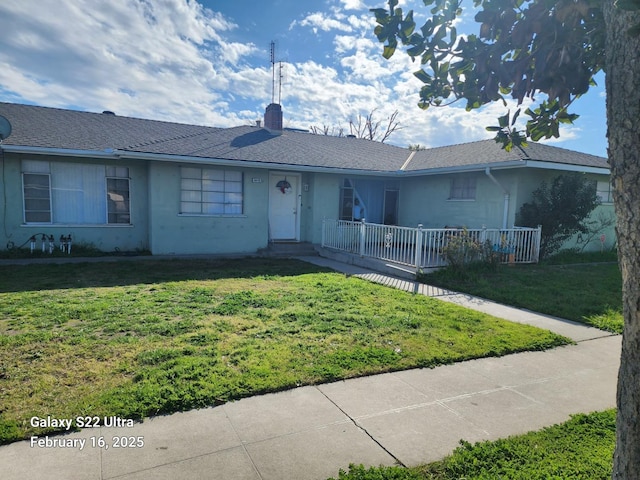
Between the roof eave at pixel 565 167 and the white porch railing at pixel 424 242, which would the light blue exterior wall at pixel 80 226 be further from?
the roof eave at pixel 565 167

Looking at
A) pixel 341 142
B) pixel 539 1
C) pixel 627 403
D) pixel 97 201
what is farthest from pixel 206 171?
pixel 627 403

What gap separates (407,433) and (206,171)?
10.4 m

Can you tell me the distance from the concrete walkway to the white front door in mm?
9730

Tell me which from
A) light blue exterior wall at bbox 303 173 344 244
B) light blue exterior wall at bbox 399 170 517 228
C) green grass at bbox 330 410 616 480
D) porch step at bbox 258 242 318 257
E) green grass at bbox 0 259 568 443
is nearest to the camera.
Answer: green grass at bbox 330 410 616 480

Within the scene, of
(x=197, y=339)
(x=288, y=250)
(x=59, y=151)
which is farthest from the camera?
(x=288, y=250)

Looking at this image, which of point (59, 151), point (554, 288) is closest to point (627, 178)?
point (554, 288)

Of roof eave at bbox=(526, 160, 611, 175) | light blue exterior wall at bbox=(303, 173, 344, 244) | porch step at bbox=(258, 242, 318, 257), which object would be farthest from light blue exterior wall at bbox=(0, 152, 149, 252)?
roof eave at bbox=(526, 160, 611, 175)

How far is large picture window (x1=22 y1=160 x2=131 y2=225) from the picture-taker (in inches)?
418

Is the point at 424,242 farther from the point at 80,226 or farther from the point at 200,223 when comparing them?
the point at 80,226

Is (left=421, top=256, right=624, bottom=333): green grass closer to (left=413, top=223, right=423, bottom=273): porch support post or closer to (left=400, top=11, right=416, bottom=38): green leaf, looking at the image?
(left=413, top=223, right=423, bottom=273): porch support post

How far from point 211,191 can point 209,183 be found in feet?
0.81

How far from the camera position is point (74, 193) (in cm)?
1102

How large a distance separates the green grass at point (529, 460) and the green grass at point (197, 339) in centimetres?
138

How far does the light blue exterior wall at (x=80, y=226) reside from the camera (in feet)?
33.9
